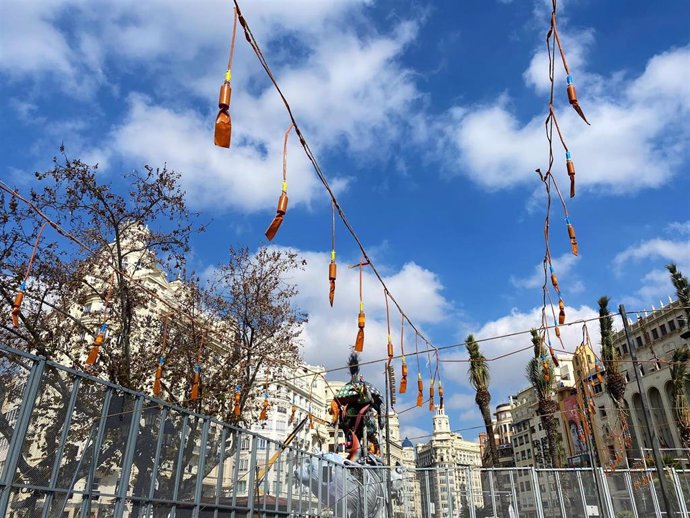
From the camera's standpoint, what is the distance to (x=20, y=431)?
6.52 metres

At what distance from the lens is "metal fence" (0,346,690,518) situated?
673 centimetres

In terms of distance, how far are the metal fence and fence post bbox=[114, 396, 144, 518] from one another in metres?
0.02

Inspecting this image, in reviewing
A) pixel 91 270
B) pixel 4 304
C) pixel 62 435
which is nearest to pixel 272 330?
pixel 91 270

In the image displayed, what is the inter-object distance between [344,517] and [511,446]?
93560 millimetres

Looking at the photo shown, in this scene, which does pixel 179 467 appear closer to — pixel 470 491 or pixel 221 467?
pixel 221 467

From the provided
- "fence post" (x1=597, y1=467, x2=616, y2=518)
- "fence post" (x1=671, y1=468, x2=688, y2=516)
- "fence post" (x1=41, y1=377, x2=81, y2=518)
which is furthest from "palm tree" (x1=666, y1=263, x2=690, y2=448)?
"fence post" (x1=41, y1=377, x2=81, y2=518)

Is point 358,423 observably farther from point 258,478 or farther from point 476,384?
point 476,384

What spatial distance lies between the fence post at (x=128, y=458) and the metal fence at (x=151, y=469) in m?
0.02

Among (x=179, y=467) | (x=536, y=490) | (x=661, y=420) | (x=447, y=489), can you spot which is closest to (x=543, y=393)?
(x=536, y=490)

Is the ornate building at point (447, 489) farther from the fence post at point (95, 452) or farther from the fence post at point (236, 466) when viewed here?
the fence post at point (95, 452)

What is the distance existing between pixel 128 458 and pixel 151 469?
24.3 inches

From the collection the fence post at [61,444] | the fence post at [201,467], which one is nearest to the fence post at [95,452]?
the fence post at [61,444]

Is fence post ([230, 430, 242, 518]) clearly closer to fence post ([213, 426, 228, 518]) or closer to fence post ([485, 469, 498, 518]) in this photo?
fence post ([213, 426, 228, 518])

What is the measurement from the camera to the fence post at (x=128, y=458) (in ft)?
26.5
